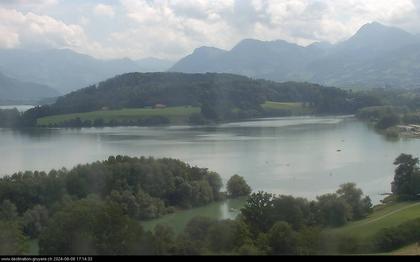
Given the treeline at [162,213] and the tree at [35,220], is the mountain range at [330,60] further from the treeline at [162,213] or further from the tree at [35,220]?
the tree at [35,220]

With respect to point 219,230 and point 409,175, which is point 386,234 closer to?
point 219,230

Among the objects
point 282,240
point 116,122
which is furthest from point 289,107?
point 282,240

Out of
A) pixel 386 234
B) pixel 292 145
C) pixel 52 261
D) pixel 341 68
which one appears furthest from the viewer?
pixel 341 68

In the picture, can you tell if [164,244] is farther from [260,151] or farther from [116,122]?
[116,122]

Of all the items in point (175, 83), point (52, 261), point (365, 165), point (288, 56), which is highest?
point (288, 56)

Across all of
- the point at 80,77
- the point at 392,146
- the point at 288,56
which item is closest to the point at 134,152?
the point at 392,146
